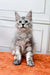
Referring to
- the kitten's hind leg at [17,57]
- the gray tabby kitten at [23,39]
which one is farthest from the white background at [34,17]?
the kitten's hind leg at [17,57]

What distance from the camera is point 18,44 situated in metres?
1.21

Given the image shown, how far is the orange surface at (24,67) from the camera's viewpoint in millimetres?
990

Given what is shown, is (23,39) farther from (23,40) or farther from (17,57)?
(17,57)

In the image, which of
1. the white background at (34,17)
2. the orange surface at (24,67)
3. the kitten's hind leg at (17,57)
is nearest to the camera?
the orange surface at (24,67)

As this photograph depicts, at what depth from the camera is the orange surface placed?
99 cm

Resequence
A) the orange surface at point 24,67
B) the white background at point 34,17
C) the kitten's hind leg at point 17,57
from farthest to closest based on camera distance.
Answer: the white background at point 34,17
the kitten's hind leg at point 17,57
the orange surface at point 24,67

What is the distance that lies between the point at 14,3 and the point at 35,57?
733 millimetres

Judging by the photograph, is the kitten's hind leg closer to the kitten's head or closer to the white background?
the kitten's head

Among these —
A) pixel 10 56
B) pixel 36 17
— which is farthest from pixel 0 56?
pixel 36 17

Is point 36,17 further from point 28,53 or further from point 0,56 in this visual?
point 0,56

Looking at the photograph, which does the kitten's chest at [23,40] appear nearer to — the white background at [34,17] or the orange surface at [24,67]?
the orange surface at [24,67]

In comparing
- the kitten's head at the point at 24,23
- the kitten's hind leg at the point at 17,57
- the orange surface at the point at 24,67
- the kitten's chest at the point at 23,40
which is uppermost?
the kitten's head at the point at 24,23

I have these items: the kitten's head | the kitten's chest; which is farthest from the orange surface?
the kitten's head

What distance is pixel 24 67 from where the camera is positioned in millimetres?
1086
